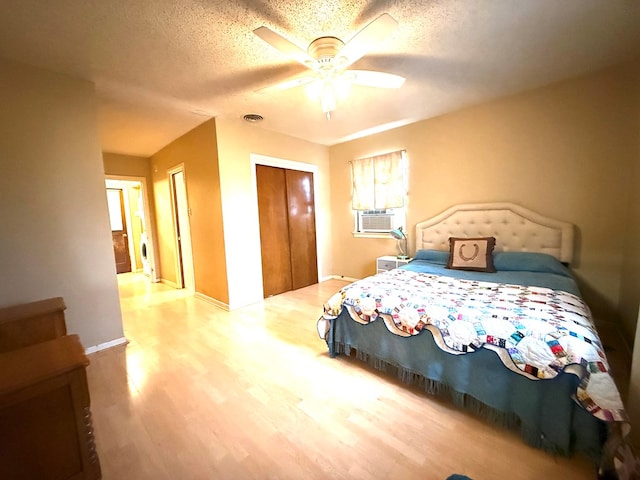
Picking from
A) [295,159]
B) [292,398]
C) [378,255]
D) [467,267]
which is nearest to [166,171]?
[295,159]

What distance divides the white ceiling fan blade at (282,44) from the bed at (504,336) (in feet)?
5.87

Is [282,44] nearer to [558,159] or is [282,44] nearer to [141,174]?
[558,159]

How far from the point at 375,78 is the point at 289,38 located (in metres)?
0.69

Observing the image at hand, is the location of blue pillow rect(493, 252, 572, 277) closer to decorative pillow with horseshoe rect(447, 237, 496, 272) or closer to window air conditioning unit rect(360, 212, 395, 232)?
decorative pillow with horseshoe rect(447, 237, 496, 272)

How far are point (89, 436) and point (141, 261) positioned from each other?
233 inches

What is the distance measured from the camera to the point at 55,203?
215cm

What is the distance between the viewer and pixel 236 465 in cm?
127

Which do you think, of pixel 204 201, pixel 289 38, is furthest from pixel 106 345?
pixel 289 38

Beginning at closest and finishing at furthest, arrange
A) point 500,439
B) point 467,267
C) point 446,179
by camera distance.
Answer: point 500,439 → point 467,267 → point 446,179

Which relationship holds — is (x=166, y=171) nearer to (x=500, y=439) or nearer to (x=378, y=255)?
(x=378, y=255)

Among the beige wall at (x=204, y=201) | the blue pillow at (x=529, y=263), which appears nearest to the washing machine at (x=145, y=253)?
the beige wall at (x=204, y=201)

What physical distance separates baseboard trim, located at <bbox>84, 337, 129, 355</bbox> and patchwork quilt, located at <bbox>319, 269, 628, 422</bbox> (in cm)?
207

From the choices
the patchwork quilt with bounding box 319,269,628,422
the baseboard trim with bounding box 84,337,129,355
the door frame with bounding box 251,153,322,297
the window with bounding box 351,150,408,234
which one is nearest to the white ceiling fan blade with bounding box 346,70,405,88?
the patchwork quilt with bounding box 319,269,628,422

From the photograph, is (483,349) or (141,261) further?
(141,261)
